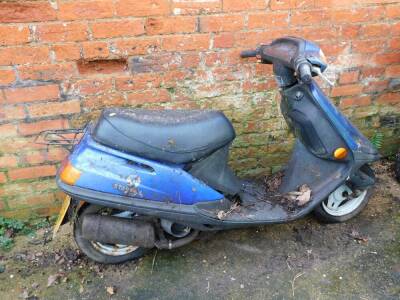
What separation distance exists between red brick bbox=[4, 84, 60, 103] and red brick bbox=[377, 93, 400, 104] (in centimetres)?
237

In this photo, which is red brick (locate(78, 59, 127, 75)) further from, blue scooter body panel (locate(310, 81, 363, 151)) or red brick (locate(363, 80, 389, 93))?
red brick (locate(363, 80, 389, 93))

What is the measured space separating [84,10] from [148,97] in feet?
2.09

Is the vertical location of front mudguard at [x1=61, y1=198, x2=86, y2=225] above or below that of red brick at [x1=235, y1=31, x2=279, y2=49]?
below

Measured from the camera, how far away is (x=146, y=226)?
7.27 feet

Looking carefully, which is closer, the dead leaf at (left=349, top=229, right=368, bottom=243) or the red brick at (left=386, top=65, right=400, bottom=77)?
the dead leaf at (left=349, top=229, right=368, bottom=243)

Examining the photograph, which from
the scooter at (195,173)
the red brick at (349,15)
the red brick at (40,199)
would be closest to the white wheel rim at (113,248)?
the scooter at (195,173)

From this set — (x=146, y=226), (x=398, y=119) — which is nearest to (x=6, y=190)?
(x=146, y=226)

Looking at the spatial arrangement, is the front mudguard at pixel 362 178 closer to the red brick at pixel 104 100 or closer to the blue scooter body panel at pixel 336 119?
the blue scooter body panel at pixel 336 119

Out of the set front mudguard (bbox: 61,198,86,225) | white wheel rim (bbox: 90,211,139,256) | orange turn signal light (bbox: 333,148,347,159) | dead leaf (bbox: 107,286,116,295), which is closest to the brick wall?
front mudguard (bbox: 61,198,86,225)

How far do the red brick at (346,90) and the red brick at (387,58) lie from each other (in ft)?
0.72

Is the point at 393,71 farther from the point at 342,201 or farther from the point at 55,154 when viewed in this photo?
the point at 55,154

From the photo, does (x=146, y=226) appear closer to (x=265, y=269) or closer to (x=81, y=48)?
(x=265, y=269)

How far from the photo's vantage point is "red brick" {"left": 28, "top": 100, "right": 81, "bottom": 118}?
237cm

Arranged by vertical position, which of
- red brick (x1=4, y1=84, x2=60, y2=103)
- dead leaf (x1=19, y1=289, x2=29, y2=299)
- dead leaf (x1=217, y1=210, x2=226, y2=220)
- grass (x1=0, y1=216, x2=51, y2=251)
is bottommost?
dead leaf (x1=19, y1=289, x2=29, y2=299)
